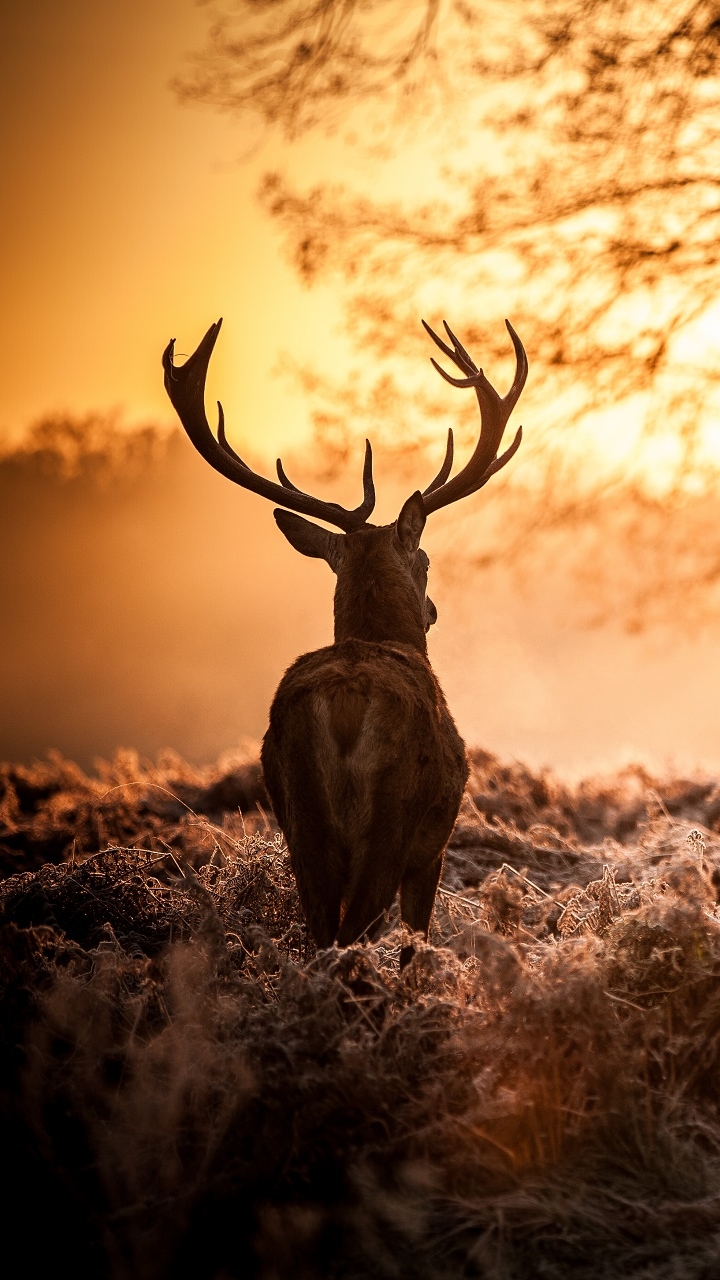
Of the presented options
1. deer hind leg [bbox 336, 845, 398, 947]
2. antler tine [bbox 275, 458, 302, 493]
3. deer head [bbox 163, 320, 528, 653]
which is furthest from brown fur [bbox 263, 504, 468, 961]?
antler tine [bbox 275, 458, 302, 493]

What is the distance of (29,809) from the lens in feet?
35.9

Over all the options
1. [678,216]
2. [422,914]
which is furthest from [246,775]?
[678,216]

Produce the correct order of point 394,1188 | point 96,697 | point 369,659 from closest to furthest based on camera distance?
point 394,1188, point 369,659, point 96,697

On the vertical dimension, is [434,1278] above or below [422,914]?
below

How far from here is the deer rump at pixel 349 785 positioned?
4871mm

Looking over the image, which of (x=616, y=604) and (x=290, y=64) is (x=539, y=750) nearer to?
(x=616, y=604)

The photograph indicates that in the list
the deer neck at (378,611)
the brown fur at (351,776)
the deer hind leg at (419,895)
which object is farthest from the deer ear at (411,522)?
the deer hind leg at (419,895)

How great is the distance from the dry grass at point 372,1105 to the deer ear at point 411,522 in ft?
6.53

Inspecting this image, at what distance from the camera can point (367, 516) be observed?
6531 mm

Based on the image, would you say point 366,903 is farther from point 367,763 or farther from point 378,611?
point 378,611

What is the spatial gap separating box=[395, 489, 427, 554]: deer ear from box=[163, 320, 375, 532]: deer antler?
31cm

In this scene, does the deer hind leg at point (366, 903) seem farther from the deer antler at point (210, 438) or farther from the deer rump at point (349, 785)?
the deer antler at point (210, 438)

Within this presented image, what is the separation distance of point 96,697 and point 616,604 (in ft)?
55.9

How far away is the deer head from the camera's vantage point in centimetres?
616
